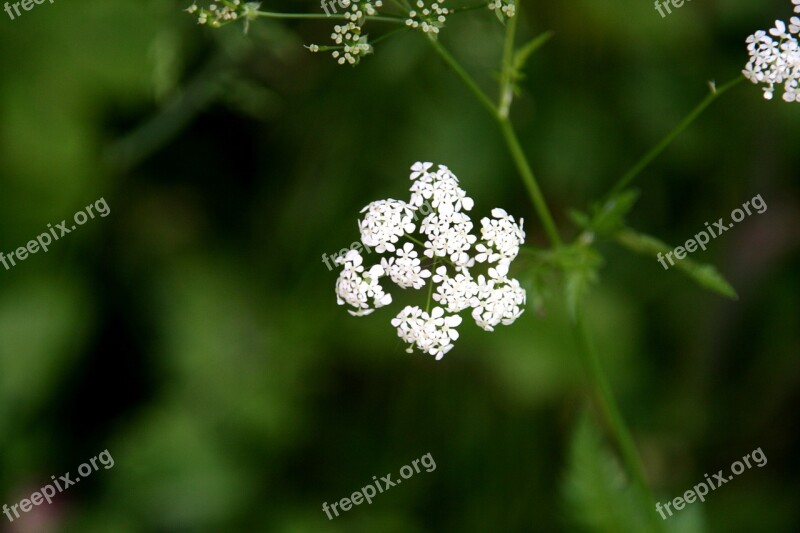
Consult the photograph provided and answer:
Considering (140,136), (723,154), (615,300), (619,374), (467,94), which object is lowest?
(619,374)

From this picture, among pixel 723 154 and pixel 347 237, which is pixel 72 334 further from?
pixel 723 154

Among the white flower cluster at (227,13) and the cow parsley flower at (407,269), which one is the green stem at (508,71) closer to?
the cow parsley flower at (407,269)

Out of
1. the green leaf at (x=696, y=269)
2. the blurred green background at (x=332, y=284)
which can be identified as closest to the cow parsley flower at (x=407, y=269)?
the green leaf at (x=696, y=269)

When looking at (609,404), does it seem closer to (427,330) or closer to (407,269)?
(427,330)

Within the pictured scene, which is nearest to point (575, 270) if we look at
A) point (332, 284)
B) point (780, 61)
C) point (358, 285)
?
point (358, 285)

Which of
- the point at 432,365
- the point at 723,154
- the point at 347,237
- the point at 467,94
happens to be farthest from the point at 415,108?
the point at 723,154

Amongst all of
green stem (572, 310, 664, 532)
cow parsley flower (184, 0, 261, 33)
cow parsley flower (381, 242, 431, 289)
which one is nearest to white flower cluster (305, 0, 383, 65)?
cow parsley flower (184, 0, 261, 33)
